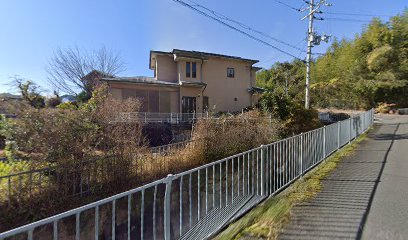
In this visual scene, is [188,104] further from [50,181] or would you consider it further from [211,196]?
[211,196]

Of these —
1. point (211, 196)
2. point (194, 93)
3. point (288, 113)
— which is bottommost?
point (211, 196)

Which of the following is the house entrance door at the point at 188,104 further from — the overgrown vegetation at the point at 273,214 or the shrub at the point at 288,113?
the overgrown vegetation at the point at 273,214

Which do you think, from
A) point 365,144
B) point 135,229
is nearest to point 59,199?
point 135,229

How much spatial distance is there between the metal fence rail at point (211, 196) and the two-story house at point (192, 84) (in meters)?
14.5

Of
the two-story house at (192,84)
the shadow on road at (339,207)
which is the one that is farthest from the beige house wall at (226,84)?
the shadow on road at (339,207)

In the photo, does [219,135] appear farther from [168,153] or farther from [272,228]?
[272,228]

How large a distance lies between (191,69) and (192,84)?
1811mm

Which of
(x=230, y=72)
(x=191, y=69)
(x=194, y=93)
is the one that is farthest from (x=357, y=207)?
(x=230, y=72)

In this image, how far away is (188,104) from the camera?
22812mm

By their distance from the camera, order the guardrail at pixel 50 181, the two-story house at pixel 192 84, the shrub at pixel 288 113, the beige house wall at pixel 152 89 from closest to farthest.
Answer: the guardrail at pixel 50 181
the shrub at pixel 288 113
the beige house wall at pixel 152 89
the two-story house at pixel 192 84

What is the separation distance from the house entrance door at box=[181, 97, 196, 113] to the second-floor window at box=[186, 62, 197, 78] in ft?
6.16

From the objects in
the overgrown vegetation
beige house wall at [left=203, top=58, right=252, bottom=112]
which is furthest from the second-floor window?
the overgrown vegetation

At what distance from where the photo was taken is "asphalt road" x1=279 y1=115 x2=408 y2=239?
133 inches

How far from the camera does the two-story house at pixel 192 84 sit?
20.6m
